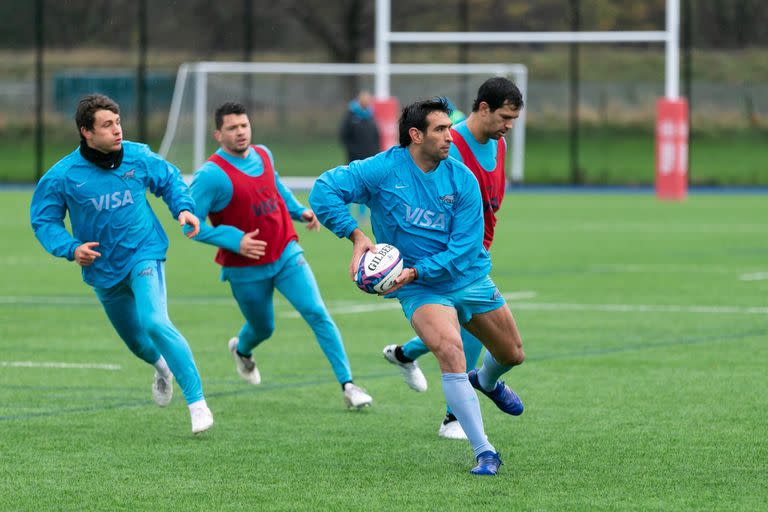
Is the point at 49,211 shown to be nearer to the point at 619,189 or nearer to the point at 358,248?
the point at 358,248

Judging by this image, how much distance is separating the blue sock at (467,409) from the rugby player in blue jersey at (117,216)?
→ 64.8 inches

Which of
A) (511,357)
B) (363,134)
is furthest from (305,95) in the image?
(511,357)

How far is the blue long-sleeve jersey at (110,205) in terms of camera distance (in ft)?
28.5

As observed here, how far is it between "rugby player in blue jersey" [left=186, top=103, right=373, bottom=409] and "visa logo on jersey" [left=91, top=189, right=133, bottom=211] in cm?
93

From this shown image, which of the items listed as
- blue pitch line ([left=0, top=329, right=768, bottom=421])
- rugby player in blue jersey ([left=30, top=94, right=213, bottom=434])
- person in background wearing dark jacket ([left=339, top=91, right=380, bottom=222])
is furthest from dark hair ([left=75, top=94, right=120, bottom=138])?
person in background wearing dark jacket ([left=339, top=91, right=380, bottom=222])

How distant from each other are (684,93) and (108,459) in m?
33.8

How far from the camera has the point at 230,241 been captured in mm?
9414

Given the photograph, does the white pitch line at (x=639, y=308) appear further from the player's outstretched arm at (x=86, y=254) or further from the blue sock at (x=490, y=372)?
the player's outstretched arm at (x=86, y=254)

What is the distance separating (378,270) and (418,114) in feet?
2.74

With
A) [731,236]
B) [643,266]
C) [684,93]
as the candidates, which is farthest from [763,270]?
[684,93]

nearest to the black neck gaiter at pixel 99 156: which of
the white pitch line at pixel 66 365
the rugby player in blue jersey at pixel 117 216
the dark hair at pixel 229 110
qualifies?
the rugby player in blue jersey at pixel 117 216

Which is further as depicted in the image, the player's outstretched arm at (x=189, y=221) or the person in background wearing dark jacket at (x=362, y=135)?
the person in background wearing dark jacket at (x=362, y=135)

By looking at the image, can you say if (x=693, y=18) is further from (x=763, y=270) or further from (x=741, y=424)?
(x=741, y=424)

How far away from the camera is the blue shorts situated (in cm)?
772
